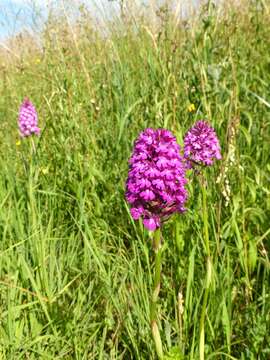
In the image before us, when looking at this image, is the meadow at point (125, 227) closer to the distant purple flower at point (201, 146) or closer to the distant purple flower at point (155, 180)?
the distant purple flower at point (201, 146)

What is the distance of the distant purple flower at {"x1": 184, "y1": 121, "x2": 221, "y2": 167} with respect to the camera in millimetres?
1434

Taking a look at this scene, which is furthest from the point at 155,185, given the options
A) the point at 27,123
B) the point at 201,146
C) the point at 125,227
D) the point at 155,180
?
the point at 27,123

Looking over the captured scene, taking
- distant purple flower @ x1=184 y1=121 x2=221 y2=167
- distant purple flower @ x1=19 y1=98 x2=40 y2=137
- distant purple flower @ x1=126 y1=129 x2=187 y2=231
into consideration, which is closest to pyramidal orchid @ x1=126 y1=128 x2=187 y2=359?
distant purple flower @ x1=126 y1=129 x2=187 y2=231

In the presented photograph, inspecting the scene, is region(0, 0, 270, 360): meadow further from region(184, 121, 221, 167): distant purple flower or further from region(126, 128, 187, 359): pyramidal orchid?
region(126, 128, 187, 359): pyramidal orchid

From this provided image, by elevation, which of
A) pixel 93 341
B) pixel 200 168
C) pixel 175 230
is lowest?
pixel 93 341

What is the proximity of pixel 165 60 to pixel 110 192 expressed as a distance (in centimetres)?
83

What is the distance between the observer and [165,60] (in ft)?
8.61

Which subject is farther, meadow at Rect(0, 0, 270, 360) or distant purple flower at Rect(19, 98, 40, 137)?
distant purple flower at Rect(19, 98, 40, 137)

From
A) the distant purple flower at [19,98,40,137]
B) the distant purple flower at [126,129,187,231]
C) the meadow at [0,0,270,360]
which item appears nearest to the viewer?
the distant purple flower at [126,129,187,231]

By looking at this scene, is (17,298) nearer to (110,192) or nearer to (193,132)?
(110,192)

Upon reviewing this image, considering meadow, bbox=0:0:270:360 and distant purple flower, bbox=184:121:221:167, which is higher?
distant purple flower, bbox=184:121:221:167

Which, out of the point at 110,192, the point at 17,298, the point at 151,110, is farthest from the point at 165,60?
the point at 17,298

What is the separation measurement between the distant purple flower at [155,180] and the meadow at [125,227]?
0.36 meters

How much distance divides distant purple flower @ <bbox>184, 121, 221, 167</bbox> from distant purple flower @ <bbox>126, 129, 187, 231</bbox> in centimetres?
23
